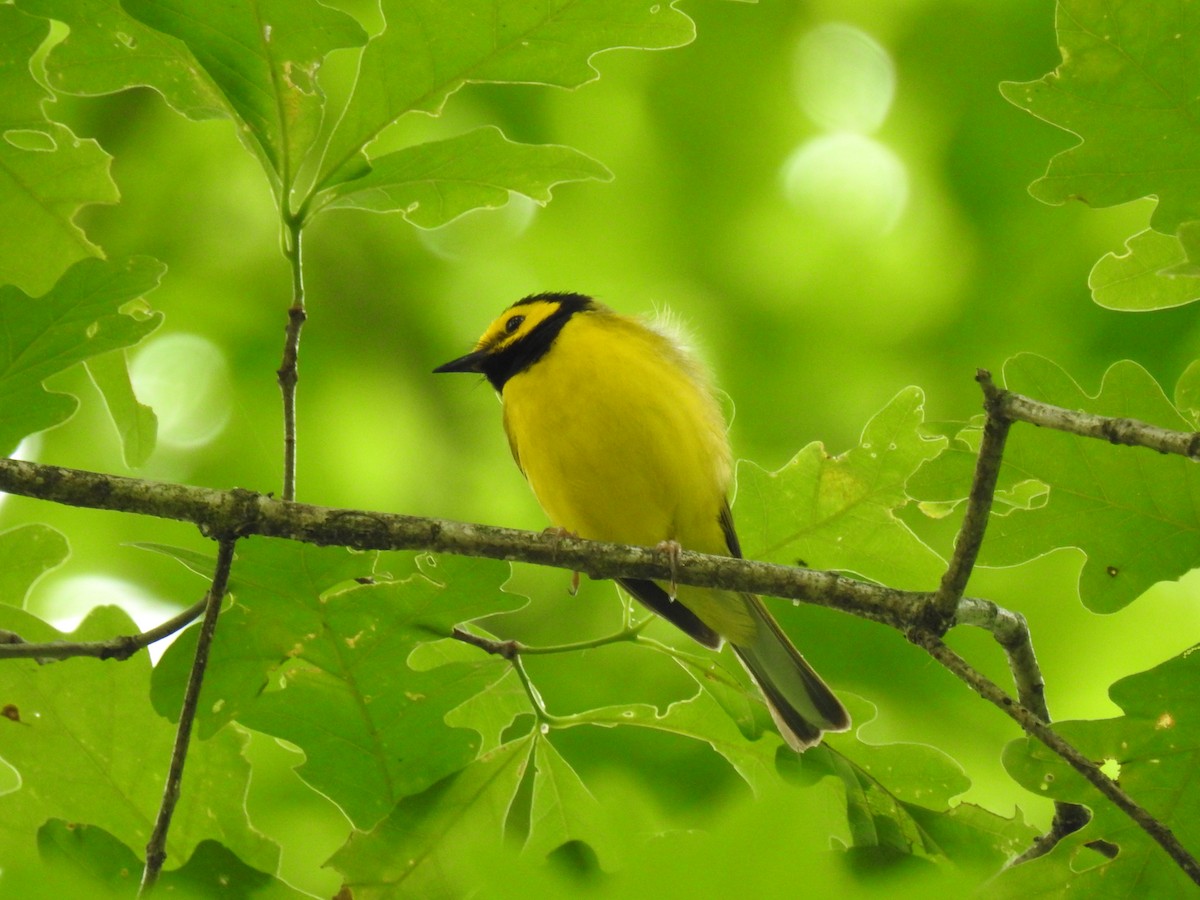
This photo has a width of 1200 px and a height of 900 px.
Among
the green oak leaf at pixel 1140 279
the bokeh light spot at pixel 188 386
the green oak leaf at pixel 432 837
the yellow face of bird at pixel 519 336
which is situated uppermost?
the green oak leaf at pixel 1140 279

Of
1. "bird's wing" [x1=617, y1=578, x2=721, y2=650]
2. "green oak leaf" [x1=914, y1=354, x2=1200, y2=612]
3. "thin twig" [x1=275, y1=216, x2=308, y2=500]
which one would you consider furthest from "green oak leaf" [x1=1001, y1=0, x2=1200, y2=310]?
"bird's wing" [x1=617, y1=578, x2=721, y2=650]

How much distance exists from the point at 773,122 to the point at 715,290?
39.0 inches

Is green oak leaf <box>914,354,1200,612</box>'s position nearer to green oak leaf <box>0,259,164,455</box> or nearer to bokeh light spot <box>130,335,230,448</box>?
green oak leaf <box>0,259,164,455</box>

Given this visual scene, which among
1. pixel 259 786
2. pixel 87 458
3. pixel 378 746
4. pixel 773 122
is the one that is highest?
pixel 773 122

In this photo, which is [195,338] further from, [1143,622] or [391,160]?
[1143,622]

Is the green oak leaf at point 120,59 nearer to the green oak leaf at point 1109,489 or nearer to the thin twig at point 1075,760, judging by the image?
the green oak leaf at point 1109,489

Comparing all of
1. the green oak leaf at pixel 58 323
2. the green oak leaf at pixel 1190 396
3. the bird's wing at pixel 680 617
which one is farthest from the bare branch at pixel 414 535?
the bird's wing at pixel 680 617

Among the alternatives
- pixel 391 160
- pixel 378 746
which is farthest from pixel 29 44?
pixel 378 746

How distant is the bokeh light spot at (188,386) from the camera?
605 cm

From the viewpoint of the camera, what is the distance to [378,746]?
2.72m

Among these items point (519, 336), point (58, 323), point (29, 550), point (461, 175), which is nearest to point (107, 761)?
point (29, 550)

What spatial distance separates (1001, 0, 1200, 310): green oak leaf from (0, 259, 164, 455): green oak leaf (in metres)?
2.02

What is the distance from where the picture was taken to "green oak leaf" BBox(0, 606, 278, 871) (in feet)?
8.55

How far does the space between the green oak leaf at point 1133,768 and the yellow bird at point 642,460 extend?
1.18m
